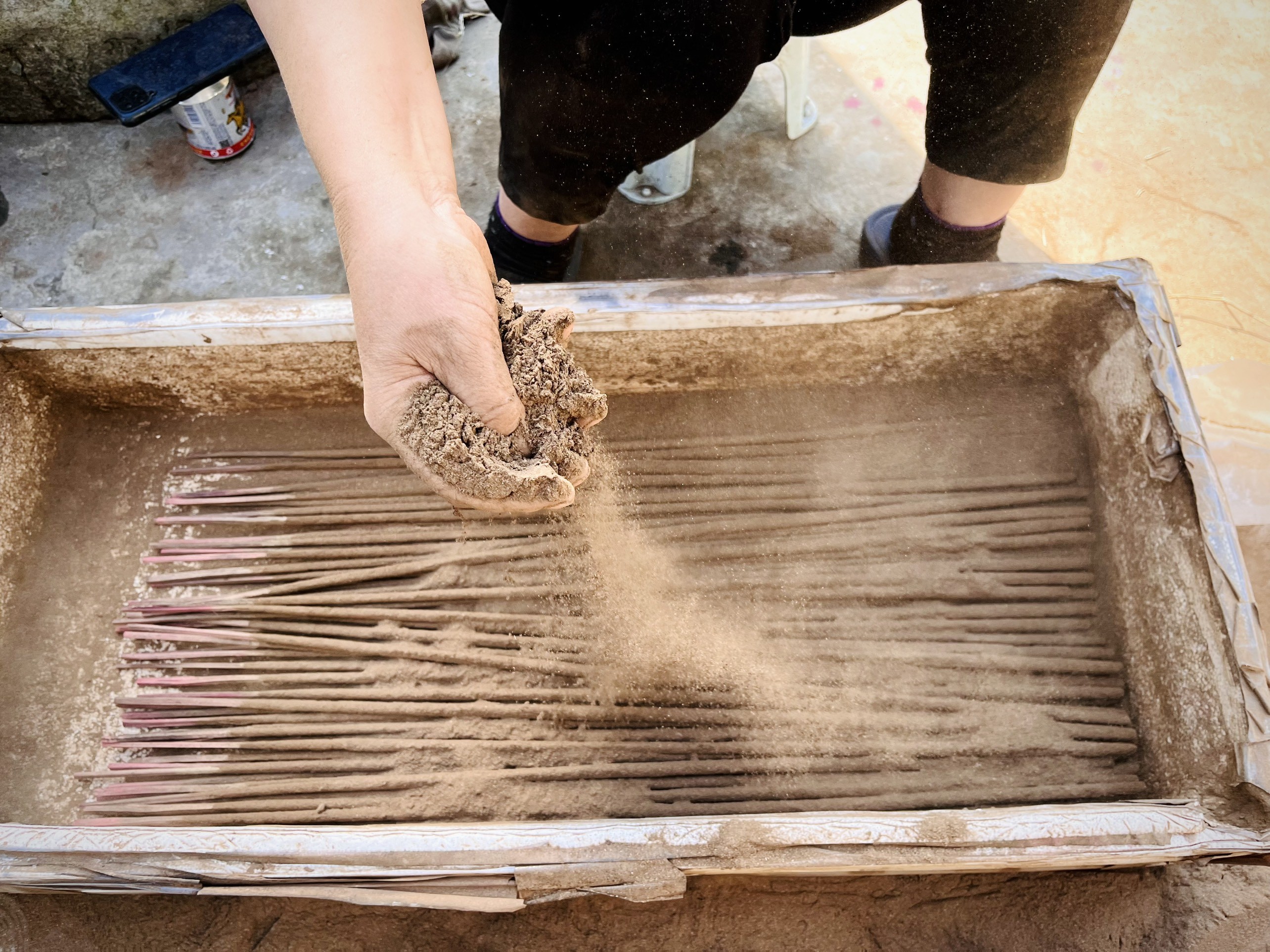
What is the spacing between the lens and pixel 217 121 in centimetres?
237

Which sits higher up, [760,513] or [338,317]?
[338,317]

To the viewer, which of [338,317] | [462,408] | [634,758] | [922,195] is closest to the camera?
[462,408]

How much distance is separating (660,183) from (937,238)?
80 centimetres

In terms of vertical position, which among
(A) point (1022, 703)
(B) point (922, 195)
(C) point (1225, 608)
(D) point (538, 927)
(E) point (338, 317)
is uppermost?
(E) point (338, 317)

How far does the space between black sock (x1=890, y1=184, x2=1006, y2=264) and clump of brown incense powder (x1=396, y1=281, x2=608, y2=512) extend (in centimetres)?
112

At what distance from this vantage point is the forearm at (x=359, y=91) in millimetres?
1065

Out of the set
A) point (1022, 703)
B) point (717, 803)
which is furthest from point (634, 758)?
point (1022, 703)

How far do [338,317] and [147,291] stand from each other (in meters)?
1.02

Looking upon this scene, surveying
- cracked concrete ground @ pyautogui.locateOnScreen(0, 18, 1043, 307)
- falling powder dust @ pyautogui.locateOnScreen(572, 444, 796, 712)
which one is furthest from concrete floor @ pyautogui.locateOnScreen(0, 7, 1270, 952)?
falling powder dust @ pyautogui.locateOnScreen(572, 444, 796, 712)

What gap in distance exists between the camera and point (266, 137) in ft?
8.24

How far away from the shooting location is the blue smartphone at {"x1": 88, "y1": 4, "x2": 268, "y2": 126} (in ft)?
7.12

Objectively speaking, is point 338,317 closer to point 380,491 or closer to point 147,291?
point 380,491

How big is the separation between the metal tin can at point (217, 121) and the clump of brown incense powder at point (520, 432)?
63.9 inches

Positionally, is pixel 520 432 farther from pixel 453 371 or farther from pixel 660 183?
pixel 660 183
